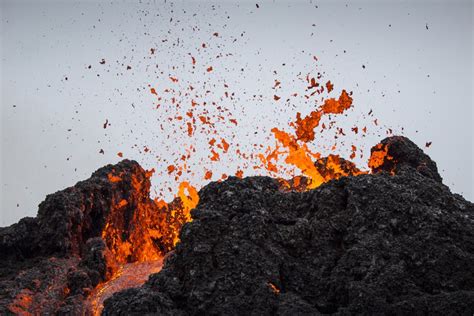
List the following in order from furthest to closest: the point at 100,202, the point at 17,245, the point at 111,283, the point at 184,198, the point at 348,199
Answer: the point at 184,198 < the point at 100,202 < the point at 17,245 < the point at 111,283 < the point at 348,199

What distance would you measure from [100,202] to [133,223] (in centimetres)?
340

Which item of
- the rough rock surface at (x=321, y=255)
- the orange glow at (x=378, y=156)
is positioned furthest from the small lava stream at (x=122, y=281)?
the orange glow at (x=378, y=156)

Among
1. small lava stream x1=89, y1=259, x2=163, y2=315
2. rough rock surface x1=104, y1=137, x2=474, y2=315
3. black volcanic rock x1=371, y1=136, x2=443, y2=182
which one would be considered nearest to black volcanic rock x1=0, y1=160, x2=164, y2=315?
small lava stream x1=89, y1=259, x2=163, y2=315

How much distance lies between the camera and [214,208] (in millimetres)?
11820

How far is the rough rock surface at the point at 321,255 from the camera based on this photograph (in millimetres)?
9594

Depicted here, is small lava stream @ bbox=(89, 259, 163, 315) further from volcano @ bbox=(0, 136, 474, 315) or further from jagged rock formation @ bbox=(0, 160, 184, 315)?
jagged rock formation @ bbox=(0, 160, 184, 315)

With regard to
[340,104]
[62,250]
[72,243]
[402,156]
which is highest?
[340,104]

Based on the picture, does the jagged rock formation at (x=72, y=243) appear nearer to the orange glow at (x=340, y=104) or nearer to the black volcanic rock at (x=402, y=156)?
the orange glow at (x=340, y=104)

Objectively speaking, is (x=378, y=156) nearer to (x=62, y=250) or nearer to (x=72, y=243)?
(x=72, y=243)

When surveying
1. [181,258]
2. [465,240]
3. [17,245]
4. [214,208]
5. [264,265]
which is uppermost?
[17,245]

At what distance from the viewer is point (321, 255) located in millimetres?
10938

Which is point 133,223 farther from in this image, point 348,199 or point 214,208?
point 348,199

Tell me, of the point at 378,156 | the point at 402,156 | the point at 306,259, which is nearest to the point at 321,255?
the point at 306,259

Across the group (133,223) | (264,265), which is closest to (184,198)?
(133,223)
